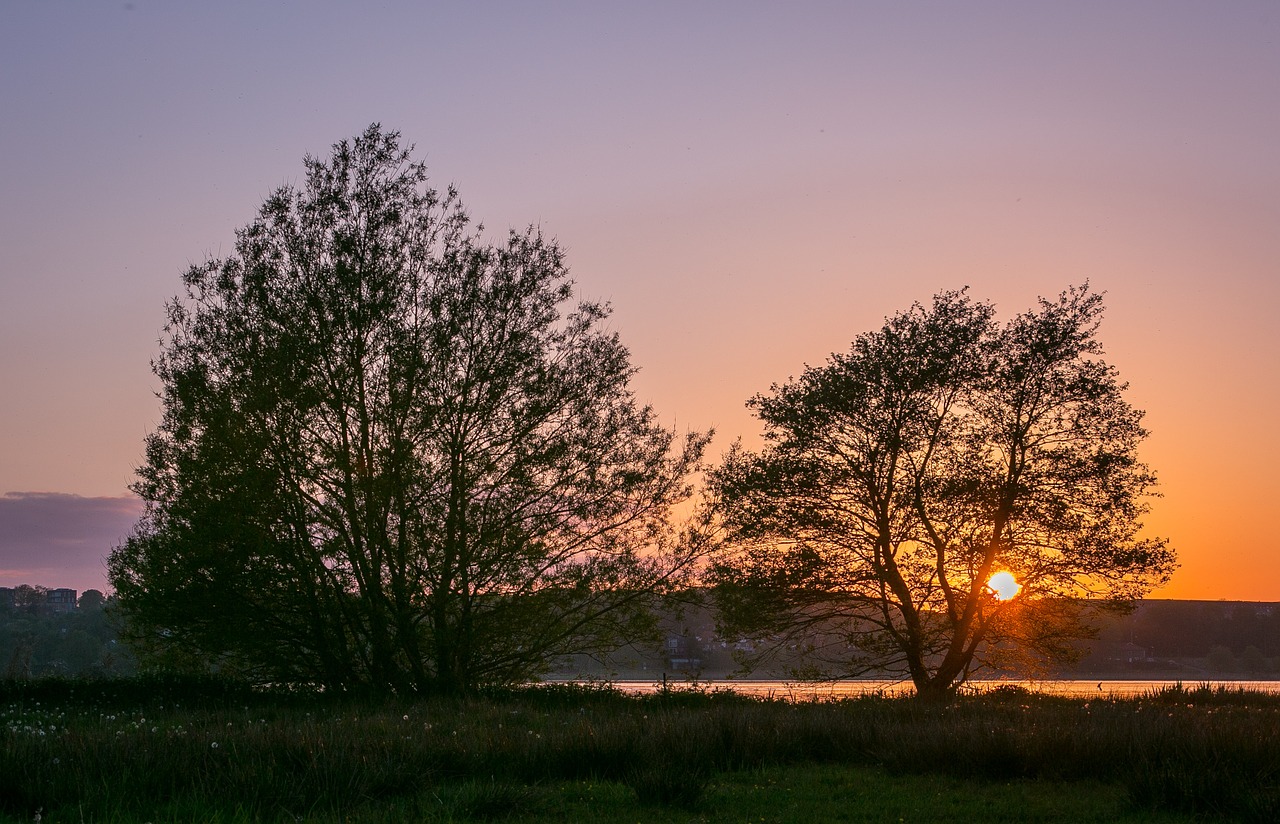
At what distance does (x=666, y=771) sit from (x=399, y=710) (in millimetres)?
8201

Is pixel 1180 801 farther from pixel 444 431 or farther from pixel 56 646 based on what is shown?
pixel 56 646

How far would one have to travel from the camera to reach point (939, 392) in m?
29.2

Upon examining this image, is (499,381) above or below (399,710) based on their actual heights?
above

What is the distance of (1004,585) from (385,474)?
17.6 metres

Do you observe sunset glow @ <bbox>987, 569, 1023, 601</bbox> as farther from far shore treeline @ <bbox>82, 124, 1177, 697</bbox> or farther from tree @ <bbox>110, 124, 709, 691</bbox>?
tree @ <bbox>110, 124, 709, 691</bbox>

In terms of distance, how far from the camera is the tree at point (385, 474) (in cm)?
2233

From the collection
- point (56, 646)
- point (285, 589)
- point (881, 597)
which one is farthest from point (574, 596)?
point (56, 646)

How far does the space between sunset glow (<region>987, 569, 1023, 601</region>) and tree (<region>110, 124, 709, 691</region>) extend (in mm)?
9519

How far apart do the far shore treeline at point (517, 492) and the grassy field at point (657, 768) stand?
283 inches

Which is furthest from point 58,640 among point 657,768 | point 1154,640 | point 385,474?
point 1154,640

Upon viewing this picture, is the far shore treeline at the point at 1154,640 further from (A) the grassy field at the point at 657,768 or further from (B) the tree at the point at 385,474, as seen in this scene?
(A) the grassy field at the point at 657,768

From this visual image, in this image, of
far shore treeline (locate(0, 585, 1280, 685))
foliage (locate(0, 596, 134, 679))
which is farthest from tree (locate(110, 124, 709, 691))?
far shore treeline (locate(0, 585, 1280, 685))

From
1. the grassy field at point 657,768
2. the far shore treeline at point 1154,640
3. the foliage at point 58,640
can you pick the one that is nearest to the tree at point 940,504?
the grassy field at point 657,768

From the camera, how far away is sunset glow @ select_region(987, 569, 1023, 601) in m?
28.8
